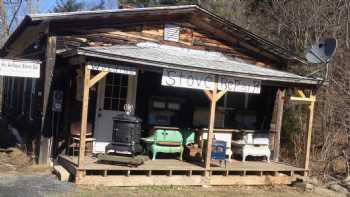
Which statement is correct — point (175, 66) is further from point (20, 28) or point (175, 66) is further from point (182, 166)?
point (20, 28)

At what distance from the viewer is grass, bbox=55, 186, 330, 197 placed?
9.05m

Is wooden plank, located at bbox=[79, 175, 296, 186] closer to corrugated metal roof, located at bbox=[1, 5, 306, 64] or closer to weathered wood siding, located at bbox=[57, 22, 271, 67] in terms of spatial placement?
weathered wood siding, located at bbox=[57, 22, 271, 67]

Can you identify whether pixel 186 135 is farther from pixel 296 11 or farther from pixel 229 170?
pixel 296 11

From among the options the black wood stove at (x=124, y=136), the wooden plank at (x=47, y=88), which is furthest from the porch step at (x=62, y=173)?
the black wood stove at (x=124, y=136)

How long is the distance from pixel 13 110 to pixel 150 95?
27.0ft

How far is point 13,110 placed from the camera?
1850 centimetres

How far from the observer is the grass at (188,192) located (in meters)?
9.05

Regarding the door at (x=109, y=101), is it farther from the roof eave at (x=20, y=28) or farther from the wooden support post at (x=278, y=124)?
the wooden support post at (x=278, y=124)

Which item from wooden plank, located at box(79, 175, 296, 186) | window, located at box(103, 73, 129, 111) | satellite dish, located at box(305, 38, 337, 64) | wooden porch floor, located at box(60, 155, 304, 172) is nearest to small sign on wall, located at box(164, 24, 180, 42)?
window, located at box(103, 73, 129, 111)

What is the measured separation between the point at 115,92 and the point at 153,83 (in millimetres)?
1111

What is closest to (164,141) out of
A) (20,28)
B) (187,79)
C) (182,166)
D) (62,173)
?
(182,166)

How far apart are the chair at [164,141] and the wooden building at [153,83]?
30 cm

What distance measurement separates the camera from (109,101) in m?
12.2

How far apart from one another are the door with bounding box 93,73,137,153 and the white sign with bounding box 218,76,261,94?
2.59m
